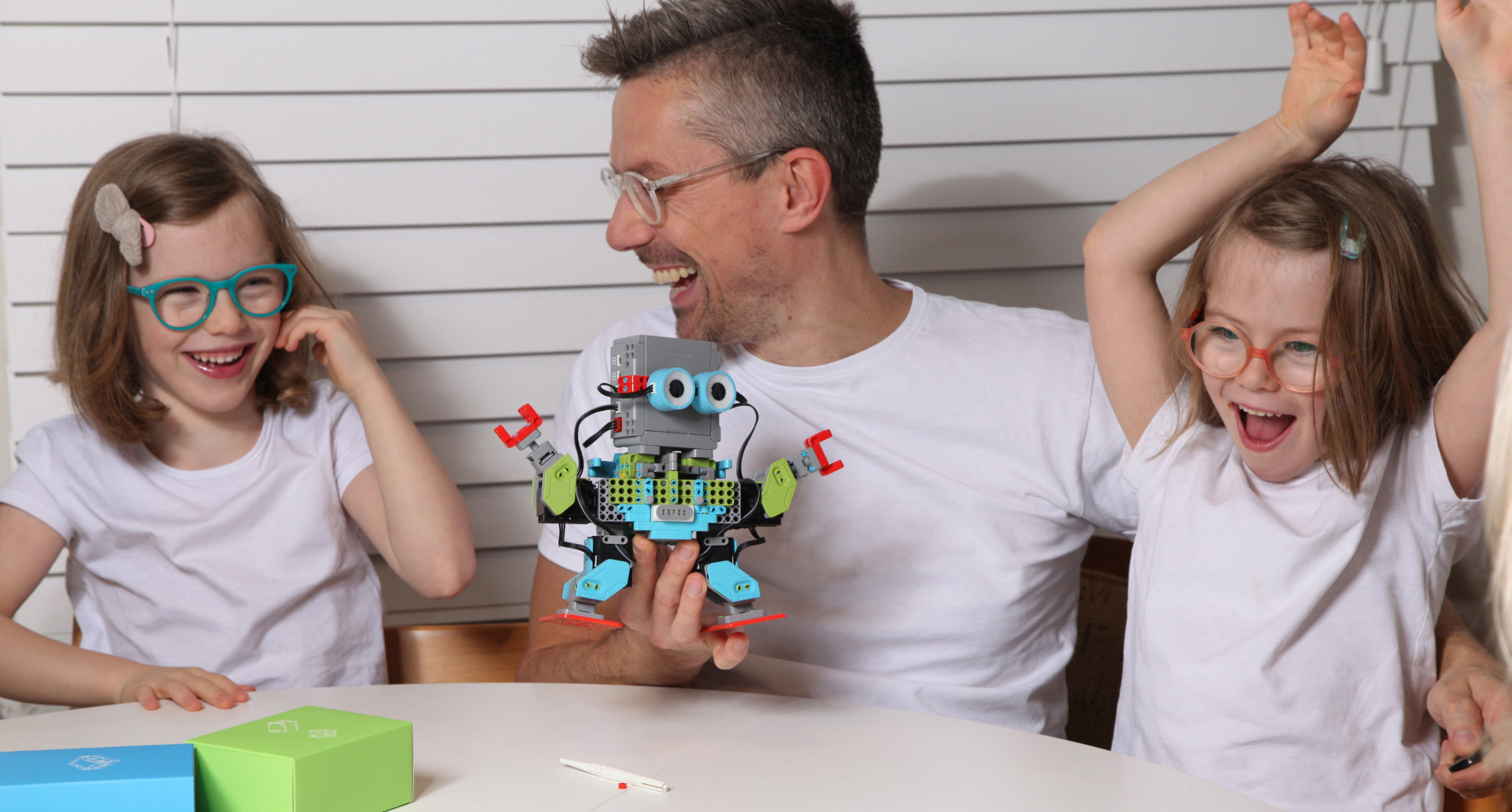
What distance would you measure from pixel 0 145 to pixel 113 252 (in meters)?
0.59

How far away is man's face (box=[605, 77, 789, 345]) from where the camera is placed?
2031 millimetres

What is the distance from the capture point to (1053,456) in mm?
1976

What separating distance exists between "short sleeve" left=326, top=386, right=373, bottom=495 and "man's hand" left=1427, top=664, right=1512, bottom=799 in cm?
187

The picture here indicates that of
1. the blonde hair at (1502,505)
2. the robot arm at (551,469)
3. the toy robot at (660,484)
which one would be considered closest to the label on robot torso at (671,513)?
the toy robot at (660,484)

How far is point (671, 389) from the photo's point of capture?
144 centimetres

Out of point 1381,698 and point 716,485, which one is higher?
point 716,485

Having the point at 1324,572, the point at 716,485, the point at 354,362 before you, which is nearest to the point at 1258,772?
the point at 1324,572

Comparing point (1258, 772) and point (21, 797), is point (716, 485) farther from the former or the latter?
point (1258, 772)

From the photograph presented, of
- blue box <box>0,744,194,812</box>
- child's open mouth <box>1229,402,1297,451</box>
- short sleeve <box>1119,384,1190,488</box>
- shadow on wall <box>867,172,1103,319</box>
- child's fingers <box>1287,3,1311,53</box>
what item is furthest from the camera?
shadow on wall <box>867,172,1103,319</box>

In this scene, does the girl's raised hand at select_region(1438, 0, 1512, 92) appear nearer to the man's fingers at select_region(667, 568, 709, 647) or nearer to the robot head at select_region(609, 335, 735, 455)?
the robot head at select_region(609, 335, 735, 455)

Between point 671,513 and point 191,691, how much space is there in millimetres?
741

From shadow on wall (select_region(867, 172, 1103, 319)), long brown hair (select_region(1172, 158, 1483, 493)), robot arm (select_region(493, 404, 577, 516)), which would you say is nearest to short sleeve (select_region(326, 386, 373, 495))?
robot arm (select_region(493, 404, 577, 516))

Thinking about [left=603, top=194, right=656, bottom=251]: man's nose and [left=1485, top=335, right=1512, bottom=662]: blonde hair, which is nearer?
[left=1485, top=335, right=1512, bottom=662]: blonde hair

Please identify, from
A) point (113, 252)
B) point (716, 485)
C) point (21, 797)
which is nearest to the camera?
point (21, 797)
